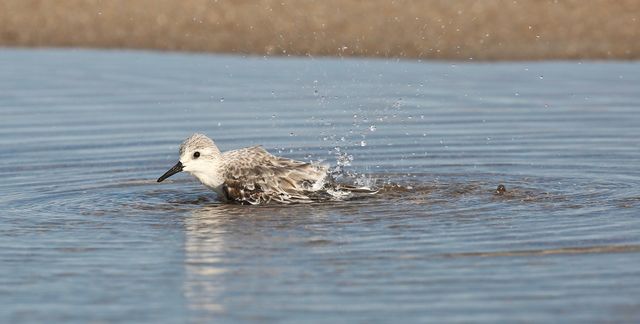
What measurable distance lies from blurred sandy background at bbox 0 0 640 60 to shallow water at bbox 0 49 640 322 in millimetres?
827

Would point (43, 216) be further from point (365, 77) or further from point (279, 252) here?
point (365, 77)

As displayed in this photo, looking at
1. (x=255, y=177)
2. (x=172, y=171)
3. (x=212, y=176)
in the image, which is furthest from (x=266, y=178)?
(x=172, y=171)

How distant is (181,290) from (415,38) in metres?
13.7

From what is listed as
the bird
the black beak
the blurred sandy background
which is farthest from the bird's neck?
the blurred sandy background

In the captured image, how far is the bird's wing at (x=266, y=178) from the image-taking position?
13.1 metres

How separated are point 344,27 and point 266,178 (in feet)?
35.9

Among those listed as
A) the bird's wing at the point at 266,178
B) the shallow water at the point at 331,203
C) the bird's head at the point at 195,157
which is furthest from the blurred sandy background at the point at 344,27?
the bird's head at the point at 195,157

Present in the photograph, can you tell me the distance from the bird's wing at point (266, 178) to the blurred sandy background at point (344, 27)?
8.63 metres

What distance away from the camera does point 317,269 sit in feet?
33.2

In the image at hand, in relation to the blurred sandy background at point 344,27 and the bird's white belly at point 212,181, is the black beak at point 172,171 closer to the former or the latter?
the bird's white belly at point 212,181

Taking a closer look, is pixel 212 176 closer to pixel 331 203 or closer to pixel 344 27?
pixel 331 203

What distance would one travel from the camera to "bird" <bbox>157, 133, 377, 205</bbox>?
13.1m

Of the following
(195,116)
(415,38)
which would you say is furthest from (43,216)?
(415,38)

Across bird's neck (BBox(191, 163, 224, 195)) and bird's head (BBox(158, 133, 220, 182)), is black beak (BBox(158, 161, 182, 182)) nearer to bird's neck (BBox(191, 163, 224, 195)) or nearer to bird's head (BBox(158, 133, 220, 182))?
bird's head (BBox(158, 133, 220, 182))
